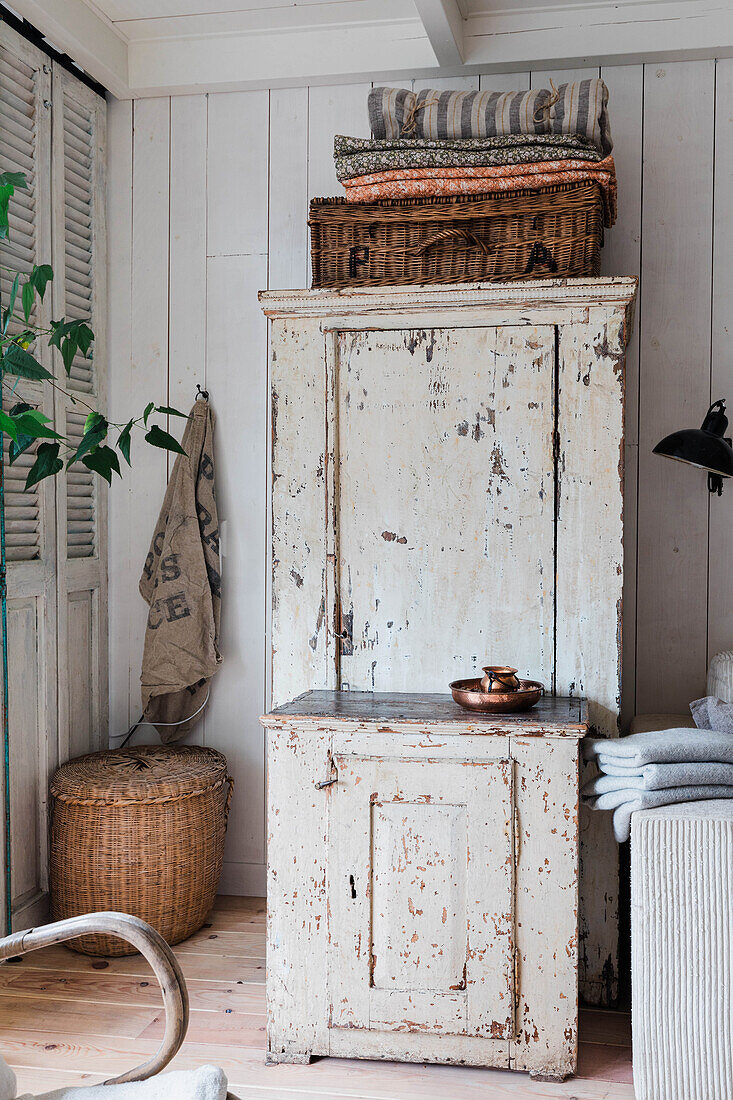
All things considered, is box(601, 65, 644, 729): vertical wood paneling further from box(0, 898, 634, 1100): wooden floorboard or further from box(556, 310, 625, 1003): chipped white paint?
box(0, 898, 634, 1100): wooden floorboard

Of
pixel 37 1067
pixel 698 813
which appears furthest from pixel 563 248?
pixel 37 1067

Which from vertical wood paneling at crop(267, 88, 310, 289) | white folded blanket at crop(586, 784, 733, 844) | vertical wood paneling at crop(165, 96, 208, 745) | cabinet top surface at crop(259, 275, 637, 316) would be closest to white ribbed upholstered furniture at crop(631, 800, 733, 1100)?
white folded blanket at crop(586, 784, 733, 844)

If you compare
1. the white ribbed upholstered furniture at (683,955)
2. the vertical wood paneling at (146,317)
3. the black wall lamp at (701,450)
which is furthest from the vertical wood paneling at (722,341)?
the vertical wood paneling at (146,317)

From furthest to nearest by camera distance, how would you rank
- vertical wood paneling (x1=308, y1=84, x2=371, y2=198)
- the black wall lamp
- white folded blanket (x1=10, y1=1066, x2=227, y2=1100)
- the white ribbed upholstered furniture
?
vertical wood paneling (x1=308, y1=84, x2=371, y2=198) < the black wall lamp < the white ribbed upholstered furniture < white folded blanket (x1=10, y1=1066, x2=227, y2=1100)

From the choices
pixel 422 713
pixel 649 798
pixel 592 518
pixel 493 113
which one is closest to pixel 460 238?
pixel 493 113

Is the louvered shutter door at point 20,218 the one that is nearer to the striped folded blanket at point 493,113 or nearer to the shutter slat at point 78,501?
the shutter slat at point 78,501

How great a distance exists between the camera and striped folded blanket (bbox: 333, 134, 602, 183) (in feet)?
7.74

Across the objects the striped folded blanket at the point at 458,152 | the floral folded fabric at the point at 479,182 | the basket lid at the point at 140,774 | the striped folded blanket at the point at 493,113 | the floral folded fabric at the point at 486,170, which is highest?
the striped folded blanket at the point at 493,113

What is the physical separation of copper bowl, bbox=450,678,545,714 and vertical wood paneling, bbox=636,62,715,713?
782 mm

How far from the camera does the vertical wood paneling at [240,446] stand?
311cm

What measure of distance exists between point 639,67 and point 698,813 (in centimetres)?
215

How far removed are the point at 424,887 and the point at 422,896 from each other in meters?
0.02

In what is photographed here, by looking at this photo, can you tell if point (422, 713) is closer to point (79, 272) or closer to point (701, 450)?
point (701, 450)

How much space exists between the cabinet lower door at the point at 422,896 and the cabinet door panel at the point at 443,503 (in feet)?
1.27
